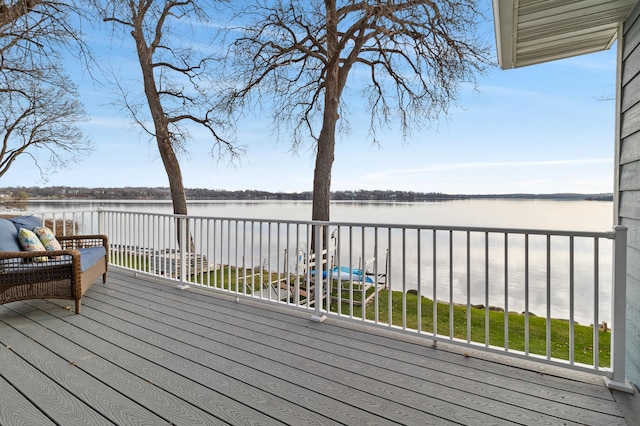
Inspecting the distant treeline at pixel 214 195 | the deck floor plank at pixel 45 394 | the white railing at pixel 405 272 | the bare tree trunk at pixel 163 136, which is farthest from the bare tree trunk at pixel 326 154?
the deck floor plank at pixel 45 394

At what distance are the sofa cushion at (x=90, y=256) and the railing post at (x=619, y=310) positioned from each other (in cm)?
456

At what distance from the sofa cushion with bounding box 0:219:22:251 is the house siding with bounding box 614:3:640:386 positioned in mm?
5267

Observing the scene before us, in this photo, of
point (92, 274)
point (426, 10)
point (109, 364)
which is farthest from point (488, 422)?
A: point (426, 10)

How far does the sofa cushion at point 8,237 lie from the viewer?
11.4 ft

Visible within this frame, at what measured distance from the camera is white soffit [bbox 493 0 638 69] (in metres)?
2.40

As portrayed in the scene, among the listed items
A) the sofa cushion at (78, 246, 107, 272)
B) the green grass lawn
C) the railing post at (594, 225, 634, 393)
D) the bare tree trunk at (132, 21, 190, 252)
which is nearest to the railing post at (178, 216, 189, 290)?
the sofa cushion at (78, 246, 107, 272)

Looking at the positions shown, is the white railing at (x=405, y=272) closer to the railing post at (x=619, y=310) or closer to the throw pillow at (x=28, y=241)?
the railing post at (x=619, y=310)

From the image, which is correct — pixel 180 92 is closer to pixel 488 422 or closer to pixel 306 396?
pixel 306 396

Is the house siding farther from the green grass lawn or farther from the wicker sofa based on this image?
the wicker sofa

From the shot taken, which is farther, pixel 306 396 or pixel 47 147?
pixel 47 147

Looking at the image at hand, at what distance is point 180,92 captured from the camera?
30.5 feet

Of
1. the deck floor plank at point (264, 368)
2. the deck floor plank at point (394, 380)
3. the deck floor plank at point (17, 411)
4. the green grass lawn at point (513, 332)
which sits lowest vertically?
the green grass lawn at point (513, 332)

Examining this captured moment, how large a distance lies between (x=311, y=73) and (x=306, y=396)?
7.28 meters

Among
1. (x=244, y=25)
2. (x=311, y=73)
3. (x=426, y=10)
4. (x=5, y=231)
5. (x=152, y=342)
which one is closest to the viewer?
(x=152, y=342)
